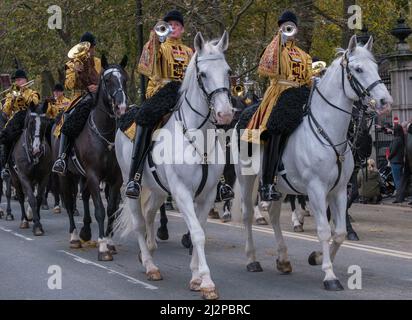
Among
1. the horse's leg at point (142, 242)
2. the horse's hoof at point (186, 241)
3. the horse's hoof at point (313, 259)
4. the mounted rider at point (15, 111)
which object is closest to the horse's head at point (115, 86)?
the horse's leg at point (142, 242)

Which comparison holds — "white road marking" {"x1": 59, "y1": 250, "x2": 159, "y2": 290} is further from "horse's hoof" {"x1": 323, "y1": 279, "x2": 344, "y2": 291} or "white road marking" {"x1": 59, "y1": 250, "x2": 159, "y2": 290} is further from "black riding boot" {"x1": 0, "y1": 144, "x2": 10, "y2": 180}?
"black riding boot" {"x1": 0, "y1": 144, "x2": 10, "y2": 180}

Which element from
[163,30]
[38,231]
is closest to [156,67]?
[163,30]

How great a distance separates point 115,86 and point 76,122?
1334 millimetres

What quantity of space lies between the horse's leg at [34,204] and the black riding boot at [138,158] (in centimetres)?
567

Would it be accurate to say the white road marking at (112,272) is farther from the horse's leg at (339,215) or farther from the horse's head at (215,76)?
the horse's head at (215,76)

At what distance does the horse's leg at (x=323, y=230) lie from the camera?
908 cm

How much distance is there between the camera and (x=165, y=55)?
10.2m

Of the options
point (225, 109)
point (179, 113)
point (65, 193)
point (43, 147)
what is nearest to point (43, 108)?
point (43, 147)

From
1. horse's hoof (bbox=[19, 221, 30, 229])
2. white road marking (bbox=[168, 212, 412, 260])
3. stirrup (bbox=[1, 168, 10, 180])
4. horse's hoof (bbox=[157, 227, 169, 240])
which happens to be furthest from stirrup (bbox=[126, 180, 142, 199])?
stirrup (bbox=[1, 168, 10, 180])

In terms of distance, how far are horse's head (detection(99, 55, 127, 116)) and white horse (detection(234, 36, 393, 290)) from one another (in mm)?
2781

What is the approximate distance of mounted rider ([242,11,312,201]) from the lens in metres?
10.1

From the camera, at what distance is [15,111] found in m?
17.5

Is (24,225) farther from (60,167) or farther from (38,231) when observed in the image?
(60,167)

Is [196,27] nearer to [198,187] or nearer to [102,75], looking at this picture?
[102,75]
